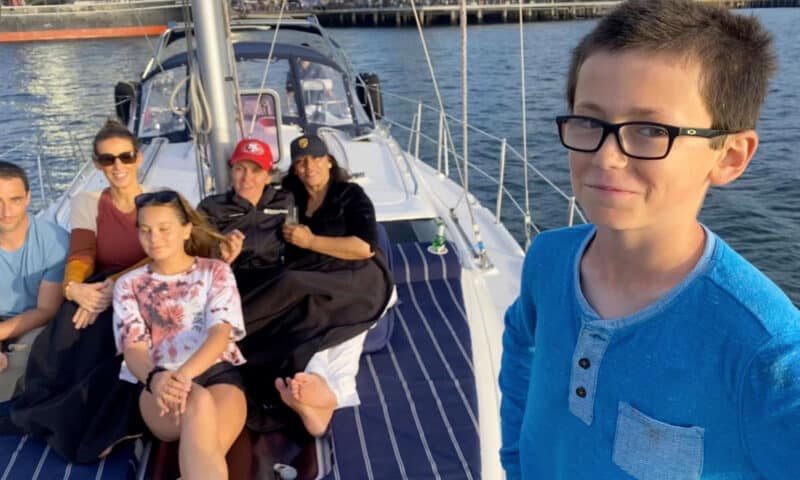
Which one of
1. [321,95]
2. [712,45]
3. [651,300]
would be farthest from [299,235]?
[321,95]

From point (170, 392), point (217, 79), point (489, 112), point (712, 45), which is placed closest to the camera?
point (712, 45)

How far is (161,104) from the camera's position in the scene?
651 cm

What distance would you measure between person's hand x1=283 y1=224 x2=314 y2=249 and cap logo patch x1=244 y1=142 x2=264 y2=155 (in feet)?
1.32

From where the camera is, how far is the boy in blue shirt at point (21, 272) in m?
2.73

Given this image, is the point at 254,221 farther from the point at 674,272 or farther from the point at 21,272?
the point at 674,272

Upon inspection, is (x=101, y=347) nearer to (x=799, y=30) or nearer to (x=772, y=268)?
(x=772, y=268)

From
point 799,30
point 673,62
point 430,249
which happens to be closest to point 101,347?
point 430,249

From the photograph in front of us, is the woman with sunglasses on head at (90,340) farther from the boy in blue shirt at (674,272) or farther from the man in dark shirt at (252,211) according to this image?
the boy in blue shirt at (674,272)

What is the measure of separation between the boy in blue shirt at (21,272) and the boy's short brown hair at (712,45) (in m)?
2.67

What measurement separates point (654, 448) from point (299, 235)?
2.26 meters

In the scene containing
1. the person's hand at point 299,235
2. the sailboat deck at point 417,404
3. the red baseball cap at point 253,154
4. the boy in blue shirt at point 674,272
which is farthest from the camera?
the red baseball cap at point 253,154

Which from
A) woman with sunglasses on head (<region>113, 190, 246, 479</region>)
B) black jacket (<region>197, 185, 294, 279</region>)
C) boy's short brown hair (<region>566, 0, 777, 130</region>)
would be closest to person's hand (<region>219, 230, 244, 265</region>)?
woman with sunglasses on head (<region>113, 190, 246, 479</region>)

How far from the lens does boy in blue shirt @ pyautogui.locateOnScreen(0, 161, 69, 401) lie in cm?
273

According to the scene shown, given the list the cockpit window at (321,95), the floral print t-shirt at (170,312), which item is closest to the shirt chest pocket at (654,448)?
the floral print t-shirt at (170,312)
